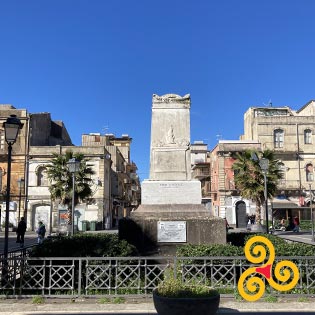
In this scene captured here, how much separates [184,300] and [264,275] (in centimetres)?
314

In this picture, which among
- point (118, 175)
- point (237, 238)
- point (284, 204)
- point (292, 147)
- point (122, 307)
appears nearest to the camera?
point (122, 307)

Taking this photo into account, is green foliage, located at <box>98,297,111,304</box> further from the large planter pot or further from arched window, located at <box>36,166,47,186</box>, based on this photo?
arched window, located at <box>36,166,47,186</box>

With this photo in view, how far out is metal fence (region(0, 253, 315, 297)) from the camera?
792 centimetres

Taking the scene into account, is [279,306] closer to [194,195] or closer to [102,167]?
[194,195]

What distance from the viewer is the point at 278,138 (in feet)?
169

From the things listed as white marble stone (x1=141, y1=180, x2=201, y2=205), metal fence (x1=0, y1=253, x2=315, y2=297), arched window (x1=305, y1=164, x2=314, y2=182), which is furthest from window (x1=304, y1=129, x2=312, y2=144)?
metal fence (x1=0, y1=253, x2=315, y2=297)

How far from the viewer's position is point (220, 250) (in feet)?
28.3

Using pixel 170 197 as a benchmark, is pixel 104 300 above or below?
below

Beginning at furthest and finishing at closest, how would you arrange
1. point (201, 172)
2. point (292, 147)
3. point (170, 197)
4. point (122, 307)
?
point (201, 172)
point (292, 147)
point (170, 197)
point (122, 307)

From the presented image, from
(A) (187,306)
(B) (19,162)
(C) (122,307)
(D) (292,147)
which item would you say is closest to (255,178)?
(D) (292,147)

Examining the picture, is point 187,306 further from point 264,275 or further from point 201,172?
point 201,172

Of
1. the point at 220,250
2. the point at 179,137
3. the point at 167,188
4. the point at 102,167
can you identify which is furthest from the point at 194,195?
the point at 102,167

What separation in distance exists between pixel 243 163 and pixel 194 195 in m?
23.8

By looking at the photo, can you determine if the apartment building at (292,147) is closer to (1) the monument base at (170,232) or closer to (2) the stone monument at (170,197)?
(2) the stone monument at (170,197)
